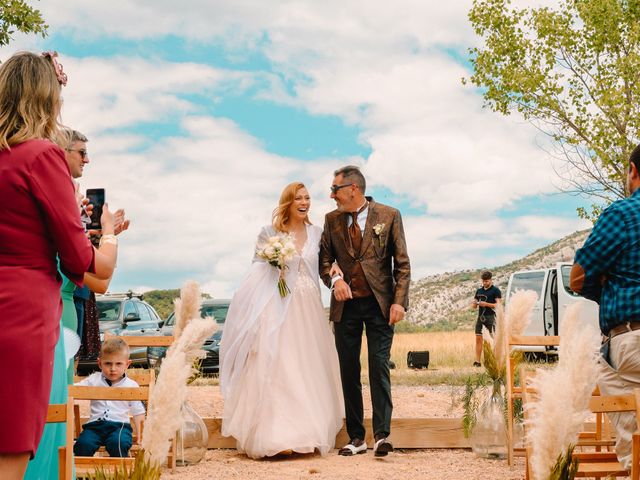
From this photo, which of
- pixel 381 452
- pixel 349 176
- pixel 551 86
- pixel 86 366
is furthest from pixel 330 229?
pixel 551 86

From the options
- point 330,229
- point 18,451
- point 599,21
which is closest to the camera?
point 18,451

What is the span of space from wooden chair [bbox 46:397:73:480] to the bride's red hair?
15.6 ft

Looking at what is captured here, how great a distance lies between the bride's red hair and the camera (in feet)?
27.4

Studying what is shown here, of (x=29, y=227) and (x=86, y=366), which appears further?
(x=86, y=366)

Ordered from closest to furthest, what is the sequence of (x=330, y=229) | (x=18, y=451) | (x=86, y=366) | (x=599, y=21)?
1. (x=18, y=451)
2. (x=330, y=229)
3. (x=86, y=366)
4. (x=599, y=21)

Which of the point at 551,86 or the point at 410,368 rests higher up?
the point at 551,86

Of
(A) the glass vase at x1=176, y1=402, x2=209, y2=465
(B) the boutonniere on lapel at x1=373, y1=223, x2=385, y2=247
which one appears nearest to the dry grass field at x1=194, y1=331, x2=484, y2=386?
(B) the boutonniere on lapel at x1=373, y1=223, x2=385, y2=247

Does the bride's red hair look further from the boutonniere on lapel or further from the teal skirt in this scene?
the teal skirt

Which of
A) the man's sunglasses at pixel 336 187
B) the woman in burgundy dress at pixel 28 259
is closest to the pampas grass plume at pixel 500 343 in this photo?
the man's sunglasses at pixel 336 187

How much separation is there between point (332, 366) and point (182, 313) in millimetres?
1829

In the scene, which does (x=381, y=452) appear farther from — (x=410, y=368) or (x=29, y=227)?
(x=410, y=368)

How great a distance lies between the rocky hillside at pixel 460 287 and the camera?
81562 mm

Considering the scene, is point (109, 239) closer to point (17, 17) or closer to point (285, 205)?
point (285, 205)

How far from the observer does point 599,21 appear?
2434 centimetres
